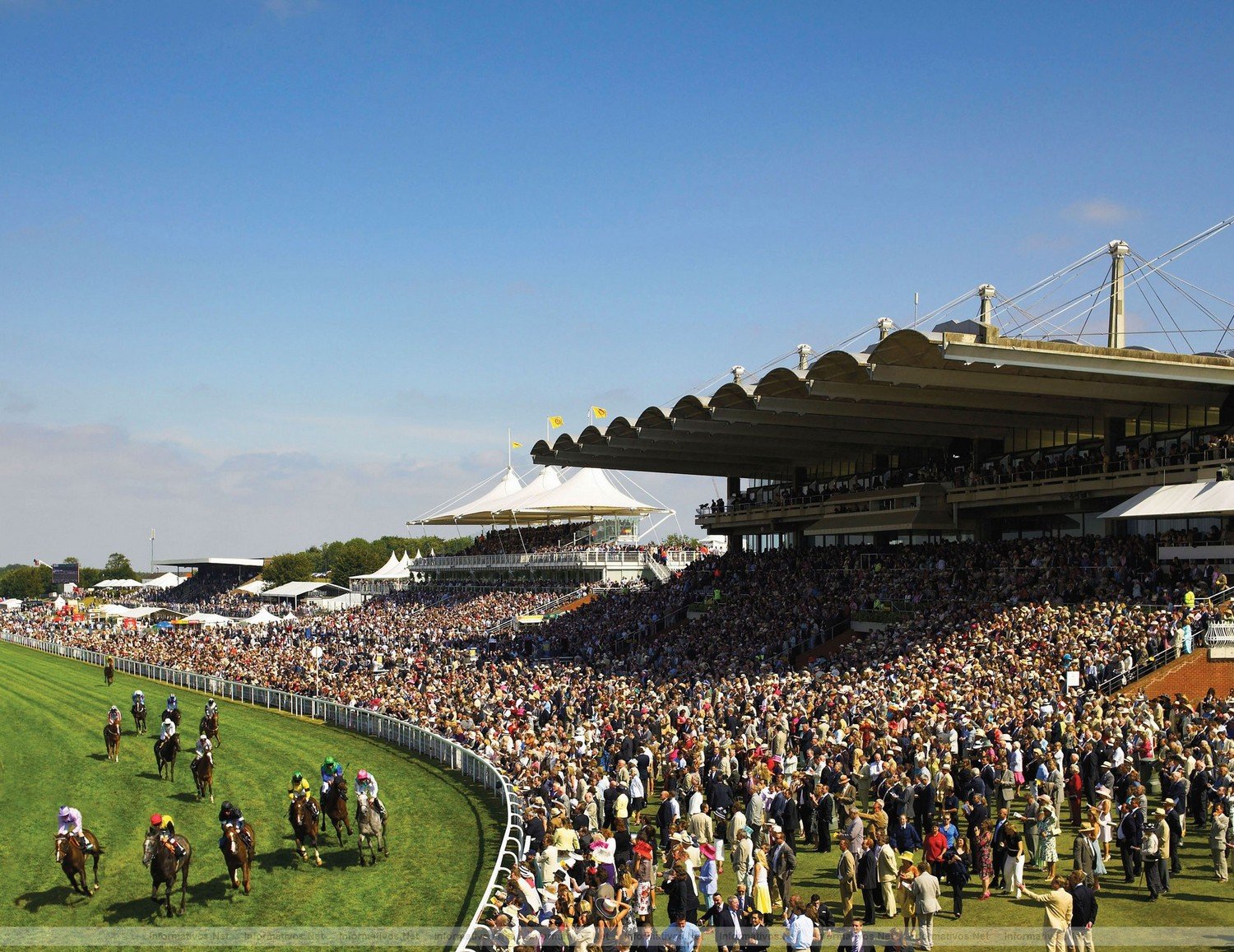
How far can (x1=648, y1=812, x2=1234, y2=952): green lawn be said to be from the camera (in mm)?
11430

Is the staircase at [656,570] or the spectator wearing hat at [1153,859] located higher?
the staircase at [656,570]

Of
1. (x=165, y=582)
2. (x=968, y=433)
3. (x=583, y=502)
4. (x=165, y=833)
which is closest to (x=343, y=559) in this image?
(x=165, y=582)

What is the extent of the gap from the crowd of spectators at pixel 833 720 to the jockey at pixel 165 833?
4044mm

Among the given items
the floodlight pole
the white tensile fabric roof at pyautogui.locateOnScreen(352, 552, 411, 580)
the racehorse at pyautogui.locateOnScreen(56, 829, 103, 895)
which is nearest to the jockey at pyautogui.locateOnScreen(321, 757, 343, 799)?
the racehorse at pyautogui.locateOnScreen(56, 829, 103, 895)

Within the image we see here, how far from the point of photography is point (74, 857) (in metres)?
13.9

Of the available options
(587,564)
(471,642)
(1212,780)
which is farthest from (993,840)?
(587,564)

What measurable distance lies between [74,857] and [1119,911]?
37.4 ft

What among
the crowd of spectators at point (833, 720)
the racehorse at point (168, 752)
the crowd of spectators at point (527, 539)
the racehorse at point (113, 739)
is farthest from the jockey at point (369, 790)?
the crowd of spectators at point (527, 539)

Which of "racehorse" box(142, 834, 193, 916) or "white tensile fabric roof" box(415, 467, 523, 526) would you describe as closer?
"racehorse" box(142, 834, 193, 916)

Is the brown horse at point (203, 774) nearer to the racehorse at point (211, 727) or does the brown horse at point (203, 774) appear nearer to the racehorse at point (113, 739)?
the racehorse at point (211, 727)

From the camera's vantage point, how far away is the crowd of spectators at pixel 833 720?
42.3ft

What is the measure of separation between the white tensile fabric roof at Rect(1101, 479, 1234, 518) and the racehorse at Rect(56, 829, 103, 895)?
70.3ft

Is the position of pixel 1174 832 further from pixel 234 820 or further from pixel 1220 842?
pixel 234 820

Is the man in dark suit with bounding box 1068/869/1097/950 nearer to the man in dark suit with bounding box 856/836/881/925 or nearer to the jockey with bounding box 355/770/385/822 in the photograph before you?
the man in dark suit with bounding box 856/836/881/925
